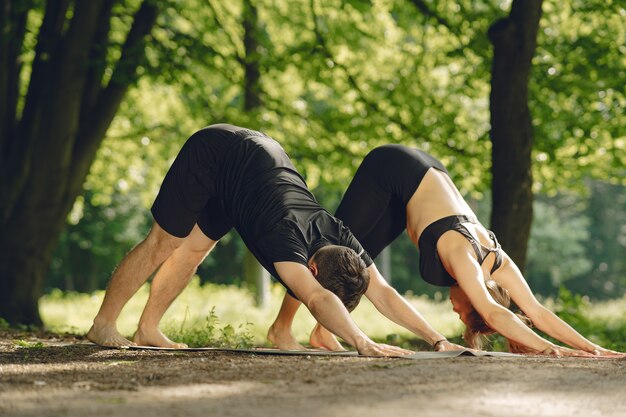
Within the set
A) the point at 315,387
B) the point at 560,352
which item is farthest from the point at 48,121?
the point at 315,387

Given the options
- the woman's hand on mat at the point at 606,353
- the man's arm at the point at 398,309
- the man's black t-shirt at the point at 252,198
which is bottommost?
the woman's hand on mat at the point at 606,353

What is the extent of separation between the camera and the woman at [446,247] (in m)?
5.71

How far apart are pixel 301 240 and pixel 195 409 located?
2.00 m

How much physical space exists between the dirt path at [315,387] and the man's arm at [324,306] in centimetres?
14

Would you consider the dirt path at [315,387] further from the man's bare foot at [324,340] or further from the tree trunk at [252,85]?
the tree trunk at [252,85]

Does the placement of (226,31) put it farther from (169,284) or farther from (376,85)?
(169,284)

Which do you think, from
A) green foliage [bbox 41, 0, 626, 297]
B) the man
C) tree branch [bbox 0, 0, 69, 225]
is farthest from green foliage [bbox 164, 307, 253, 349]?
green foliage [bbox 41, 0, 626, 297]

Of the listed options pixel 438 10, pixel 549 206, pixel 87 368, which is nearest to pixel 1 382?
pixel 87 368

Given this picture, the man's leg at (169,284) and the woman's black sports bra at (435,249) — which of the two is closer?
the woman's black sports bra at (435,249)

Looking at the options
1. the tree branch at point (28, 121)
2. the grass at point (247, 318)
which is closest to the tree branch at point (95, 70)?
the tree branch at point (28, 121)

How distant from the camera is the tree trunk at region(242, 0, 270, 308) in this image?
→ 14238mm

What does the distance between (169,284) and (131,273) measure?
36cm

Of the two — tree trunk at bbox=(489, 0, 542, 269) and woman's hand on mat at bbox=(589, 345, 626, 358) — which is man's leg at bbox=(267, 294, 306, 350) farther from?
tree trunk at bbox=(489, 0, 542, 269)

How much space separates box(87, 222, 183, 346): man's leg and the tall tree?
219 inches
